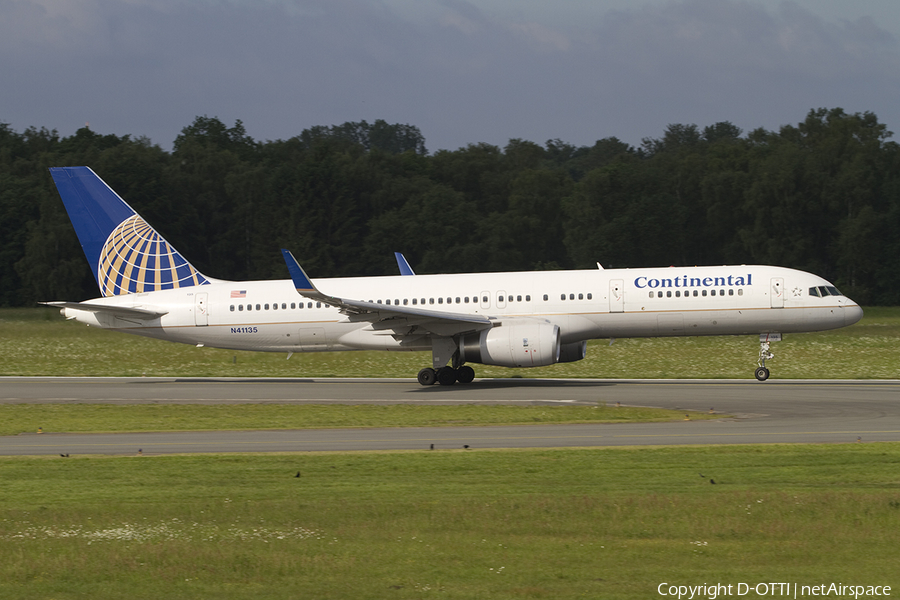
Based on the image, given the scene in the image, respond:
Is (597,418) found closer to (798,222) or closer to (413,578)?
(413,578)

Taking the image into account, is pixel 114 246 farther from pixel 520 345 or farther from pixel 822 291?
pixel 822 291

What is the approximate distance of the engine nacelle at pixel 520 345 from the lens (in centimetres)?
2828

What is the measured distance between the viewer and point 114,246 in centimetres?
3372

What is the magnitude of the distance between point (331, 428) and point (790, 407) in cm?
1117

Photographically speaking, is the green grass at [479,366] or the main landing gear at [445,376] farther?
the green grass at [479,366]

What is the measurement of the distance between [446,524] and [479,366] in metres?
26.4

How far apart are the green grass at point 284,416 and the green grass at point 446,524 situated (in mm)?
5036

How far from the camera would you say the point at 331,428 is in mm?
20938

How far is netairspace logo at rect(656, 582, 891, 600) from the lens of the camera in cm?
876

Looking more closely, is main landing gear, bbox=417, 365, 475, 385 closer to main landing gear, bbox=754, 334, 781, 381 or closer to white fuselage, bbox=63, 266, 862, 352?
white fuselage, bbox=63, 266, 862, 352

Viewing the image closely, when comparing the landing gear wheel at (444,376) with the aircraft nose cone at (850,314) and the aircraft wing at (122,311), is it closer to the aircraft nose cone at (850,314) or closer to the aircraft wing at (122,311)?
the aircraft wing at (122,311)

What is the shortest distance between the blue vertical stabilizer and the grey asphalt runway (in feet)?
11.7

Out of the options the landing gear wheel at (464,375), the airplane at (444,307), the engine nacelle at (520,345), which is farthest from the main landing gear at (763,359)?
the landing gear wheel at (464,375)

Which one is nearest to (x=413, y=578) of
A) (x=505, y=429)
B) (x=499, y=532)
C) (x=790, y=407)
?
(x=499, y=532)
